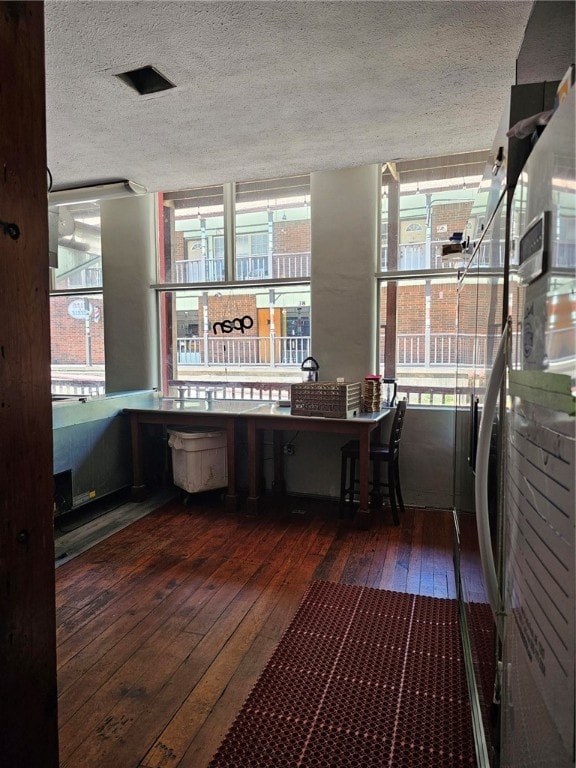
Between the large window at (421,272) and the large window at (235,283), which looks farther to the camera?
the large window at (235,283)

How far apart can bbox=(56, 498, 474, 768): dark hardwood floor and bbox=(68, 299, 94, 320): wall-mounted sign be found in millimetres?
2398

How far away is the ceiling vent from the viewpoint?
7.38 ft

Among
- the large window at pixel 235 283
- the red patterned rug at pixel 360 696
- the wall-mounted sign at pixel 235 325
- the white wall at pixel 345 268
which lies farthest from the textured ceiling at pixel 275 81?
A: the red patterned rug at pixel 360 696

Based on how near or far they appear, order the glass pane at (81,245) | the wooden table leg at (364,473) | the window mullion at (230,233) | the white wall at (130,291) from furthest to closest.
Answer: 1. the glass pane at (81,245)
2. the white wall at (130,291)
3. the window mullion at (230,233)
4. the wooden table leg at (364,473)

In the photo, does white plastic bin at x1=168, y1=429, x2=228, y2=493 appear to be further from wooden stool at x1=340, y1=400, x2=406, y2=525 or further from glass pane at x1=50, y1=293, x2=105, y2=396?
glass pane at x1=50, y1=293, x2=105, y2=396

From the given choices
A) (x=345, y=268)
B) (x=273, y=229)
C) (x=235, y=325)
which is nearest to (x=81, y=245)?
(x=235, y=325)

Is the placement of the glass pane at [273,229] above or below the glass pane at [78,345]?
above

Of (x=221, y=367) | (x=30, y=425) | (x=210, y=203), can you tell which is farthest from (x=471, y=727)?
(x=210, y=203)

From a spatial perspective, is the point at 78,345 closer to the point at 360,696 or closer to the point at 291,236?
the point at 291,236

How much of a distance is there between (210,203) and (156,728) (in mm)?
4329

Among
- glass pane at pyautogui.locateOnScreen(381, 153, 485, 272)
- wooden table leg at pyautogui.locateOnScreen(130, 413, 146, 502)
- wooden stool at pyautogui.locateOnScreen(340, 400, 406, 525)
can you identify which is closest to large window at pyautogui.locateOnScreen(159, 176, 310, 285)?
glass pane at pyautogui.locateOnScreen(381, 153, 485, 272)

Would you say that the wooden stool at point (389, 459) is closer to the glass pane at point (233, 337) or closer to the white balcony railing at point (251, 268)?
the glass pane at point (233, 337)

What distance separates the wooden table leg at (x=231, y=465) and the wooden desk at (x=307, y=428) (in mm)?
142

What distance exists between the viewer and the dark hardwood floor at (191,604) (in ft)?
5.72
